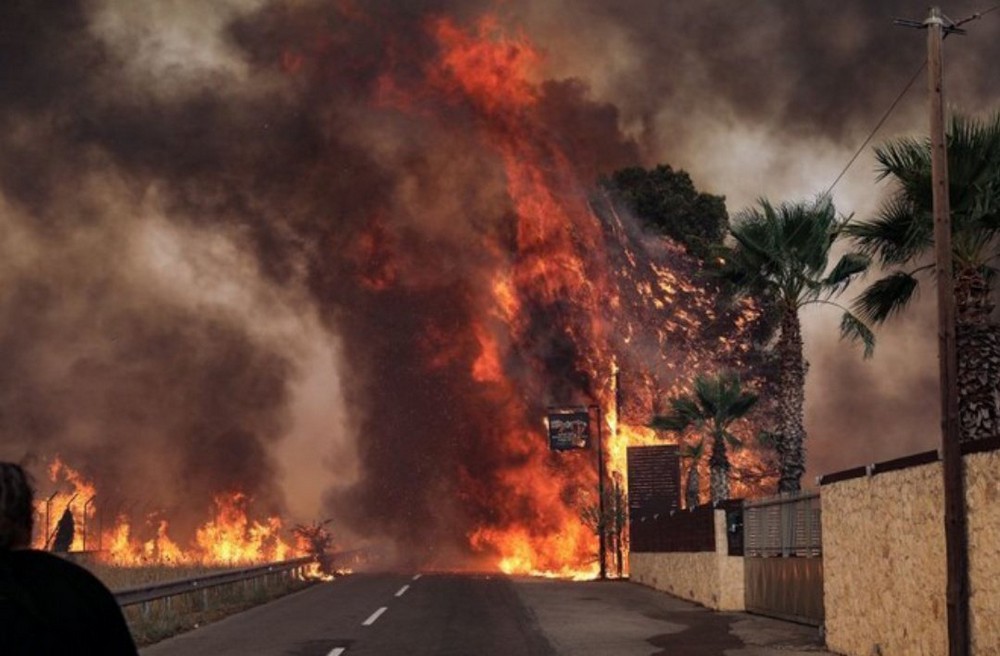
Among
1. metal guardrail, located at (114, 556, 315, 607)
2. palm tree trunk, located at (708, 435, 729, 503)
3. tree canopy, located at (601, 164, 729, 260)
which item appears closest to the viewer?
metal guardrail, located at (114, 556, 315, 607)

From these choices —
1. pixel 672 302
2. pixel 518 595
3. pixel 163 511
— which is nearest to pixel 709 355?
pixel 672 302

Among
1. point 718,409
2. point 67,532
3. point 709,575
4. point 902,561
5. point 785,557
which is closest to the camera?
point 902,561

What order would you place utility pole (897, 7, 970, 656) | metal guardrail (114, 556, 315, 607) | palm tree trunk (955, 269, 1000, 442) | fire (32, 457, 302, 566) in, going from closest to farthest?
utility pole (897, 7, 970, 656) < palm tree trunk (955, 269, 1000, 442) < metal guardrail (114, 556, 315, 607) < fire (32, 457, 302, 566)

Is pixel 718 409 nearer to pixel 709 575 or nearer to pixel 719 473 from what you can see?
pixel 719 473

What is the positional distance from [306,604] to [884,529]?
1613cm

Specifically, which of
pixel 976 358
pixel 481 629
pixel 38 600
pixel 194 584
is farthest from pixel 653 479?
pixel 38 600

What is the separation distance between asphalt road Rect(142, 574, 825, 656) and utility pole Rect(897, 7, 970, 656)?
508 centimetres

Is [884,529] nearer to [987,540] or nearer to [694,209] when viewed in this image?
[987,540]

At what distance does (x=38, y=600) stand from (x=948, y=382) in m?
13.3

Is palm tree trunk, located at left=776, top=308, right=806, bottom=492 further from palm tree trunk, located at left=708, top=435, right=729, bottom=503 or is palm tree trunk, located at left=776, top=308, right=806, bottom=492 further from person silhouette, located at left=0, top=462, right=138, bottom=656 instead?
person silhouette, located at left=0, top=462, right=138, bottom=656

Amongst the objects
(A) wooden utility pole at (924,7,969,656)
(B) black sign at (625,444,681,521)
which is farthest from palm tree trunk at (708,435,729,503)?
(A) wooden utility pole at (924,7,969,656)

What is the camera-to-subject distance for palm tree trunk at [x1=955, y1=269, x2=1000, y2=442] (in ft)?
59.9

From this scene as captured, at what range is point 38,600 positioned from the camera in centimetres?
350

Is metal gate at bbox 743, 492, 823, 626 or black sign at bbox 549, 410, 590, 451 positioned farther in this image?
black sign at bbox 549, 410, 590, 451
